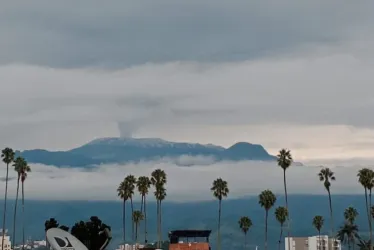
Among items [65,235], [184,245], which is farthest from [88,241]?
[65,235]

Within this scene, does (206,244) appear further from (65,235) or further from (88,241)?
(65,235)

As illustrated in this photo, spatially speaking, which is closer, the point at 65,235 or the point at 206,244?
the point at 65,235

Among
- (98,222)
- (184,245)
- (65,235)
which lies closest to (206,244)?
(184,245)

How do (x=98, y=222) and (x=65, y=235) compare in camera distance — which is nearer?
(x=65, y=235)

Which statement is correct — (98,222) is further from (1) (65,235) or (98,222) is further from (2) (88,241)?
(1) (65,235)

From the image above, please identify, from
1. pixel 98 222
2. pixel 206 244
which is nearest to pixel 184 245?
pixel 206 244
